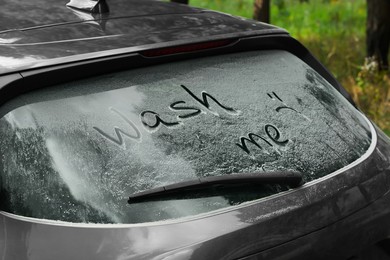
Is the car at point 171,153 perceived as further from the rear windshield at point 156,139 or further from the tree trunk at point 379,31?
the tree trunk at point 379,31

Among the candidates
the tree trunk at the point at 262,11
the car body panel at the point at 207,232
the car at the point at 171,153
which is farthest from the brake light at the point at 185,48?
the tree trunk at the point at 262,11

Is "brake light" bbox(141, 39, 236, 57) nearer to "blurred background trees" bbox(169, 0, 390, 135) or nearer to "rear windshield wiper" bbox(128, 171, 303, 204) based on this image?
"rear windshield wiper" bbox(128, 171, 303, 204)

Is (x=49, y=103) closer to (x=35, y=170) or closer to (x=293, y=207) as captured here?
(x=35, y=170)

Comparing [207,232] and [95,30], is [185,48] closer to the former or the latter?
[95,30]

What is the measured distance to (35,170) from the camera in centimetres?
238

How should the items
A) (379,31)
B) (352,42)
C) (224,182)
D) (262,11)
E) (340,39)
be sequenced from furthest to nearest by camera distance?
(340,39), (352,42), (379,31), (262,11), (224,182)

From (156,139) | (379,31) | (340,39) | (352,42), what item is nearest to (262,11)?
(379,31)

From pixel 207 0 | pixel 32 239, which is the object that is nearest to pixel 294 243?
pixel 32 239

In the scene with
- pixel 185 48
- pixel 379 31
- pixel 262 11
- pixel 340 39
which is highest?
pixel 185 48

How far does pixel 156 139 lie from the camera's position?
2508 mm

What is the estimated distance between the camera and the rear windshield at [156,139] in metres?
2.35

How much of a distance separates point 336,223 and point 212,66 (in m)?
0.75

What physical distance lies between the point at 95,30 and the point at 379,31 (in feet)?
25.9

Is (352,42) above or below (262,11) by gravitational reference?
below
